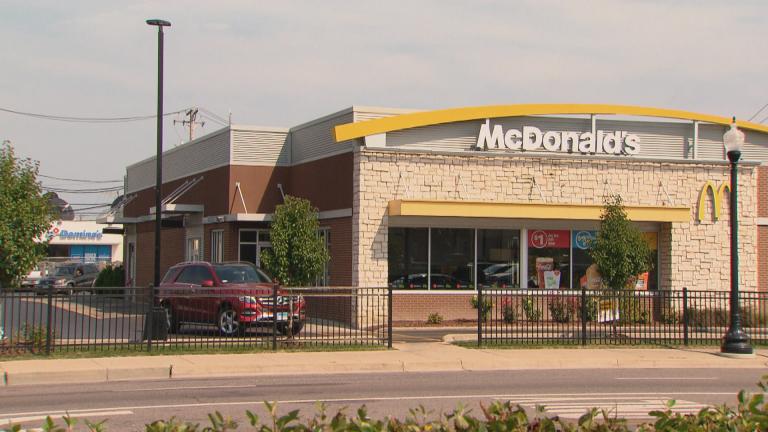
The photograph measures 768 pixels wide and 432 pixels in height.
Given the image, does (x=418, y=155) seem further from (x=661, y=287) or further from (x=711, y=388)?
(x=711, y=388)

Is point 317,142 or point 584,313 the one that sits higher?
point 317,142

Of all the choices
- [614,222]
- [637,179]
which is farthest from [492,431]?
[637,179]

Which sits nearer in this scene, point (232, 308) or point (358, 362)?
point (358, 362)

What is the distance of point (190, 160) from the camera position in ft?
115

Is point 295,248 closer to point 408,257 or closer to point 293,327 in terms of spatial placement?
point 408,257

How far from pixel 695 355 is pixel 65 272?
42973 mm

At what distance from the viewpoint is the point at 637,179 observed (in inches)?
1100

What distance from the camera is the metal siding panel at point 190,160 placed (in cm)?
3161

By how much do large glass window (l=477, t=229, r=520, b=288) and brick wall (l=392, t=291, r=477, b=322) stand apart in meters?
0.92

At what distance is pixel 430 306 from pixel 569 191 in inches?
211

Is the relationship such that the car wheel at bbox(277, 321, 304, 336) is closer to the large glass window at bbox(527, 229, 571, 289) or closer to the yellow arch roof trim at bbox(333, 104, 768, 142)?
the yellow arch roof trim at bbox(333, 104, 768, 142)

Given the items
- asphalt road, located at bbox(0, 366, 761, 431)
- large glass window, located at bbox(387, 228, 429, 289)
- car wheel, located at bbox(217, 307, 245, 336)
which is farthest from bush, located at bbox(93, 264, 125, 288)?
asphalt road, located at bbox(0, 366, 761, 431)

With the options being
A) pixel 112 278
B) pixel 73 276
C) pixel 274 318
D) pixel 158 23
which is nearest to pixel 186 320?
pixel 274 318

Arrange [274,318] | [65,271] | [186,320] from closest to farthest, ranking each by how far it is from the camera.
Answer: [274,318] → [186,320] → [65,271]
